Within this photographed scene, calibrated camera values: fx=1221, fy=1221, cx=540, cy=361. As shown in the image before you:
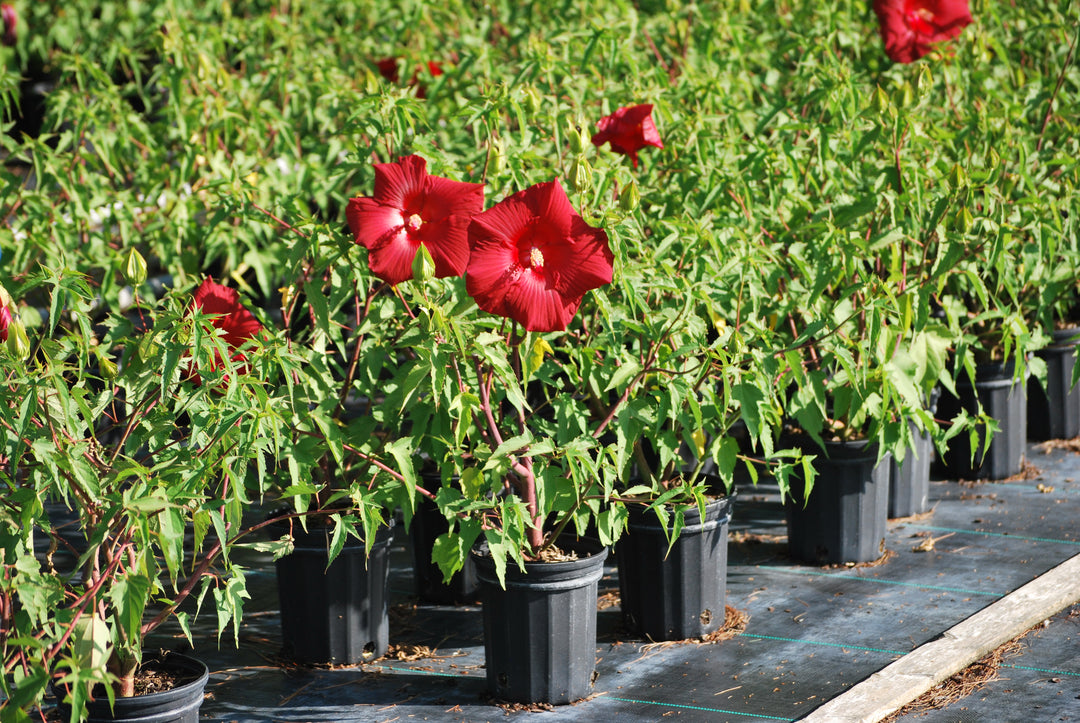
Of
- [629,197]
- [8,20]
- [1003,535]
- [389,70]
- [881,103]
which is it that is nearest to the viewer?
[629,197]

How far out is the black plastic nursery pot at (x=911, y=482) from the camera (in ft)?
11.4

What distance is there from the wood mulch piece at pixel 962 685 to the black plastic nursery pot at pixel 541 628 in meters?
0.60

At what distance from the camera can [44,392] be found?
184cm

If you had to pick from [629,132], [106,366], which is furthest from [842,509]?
[106,366]

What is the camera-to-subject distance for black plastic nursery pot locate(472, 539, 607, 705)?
7.75 feet

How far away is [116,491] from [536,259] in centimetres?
79

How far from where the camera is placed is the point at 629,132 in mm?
2689

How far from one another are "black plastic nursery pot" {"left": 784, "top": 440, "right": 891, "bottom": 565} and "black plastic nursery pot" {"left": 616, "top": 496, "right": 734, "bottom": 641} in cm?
45

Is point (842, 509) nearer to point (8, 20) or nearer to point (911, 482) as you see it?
point (911, 482)

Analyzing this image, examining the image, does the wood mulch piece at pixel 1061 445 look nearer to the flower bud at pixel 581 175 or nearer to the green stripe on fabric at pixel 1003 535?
the green stripe on fabric at pixel 1003 535

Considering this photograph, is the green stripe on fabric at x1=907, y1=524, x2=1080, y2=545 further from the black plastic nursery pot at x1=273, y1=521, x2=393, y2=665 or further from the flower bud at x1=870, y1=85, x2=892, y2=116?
the black plastic nursery pot at x1=273, y1=521, x2=393, y2=665

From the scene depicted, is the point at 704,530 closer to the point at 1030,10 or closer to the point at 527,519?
the point at 527,519

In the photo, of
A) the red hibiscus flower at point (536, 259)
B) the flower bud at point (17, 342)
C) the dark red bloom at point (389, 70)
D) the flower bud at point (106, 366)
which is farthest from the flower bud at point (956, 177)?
the dark red bloom at point (389, 70)

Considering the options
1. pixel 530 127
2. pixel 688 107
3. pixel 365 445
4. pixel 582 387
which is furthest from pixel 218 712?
pixel 688 107
